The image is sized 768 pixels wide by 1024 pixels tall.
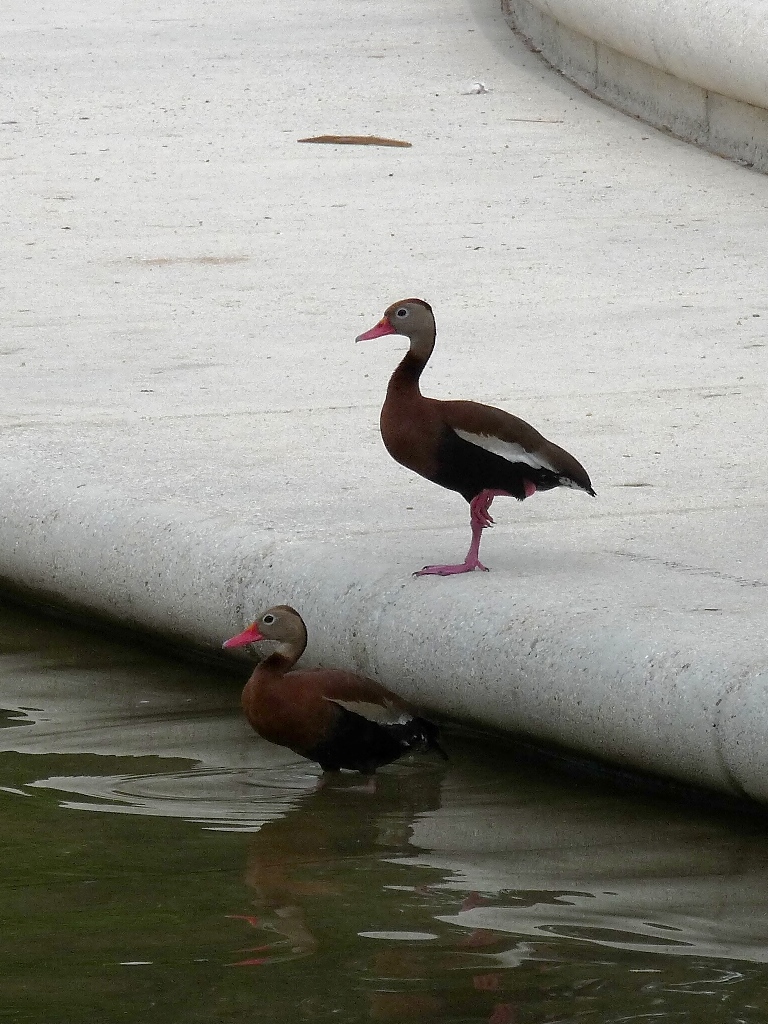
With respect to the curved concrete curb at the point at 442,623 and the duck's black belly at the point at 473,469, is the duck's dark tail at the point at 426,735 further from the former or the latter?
the duck's black belly at the point at 473,469

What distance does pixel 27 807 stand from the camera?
4672 mm

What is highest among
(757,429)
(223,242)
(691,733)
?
(223,242)

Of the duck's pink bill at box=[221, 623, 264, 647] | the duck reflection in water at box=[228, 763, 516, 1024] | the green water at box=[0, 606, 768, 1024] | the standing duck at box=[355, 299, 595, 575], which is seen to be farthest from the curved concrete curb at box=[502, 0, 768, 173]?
the duck reflection in water at box=[228, 763, 516, 1024]

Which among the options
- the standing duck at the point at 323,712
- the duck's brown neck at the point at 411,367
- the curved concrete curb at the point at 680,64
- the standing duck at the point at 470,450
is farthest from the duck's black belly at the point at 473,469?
the curved concrete curb at the point at 680,64

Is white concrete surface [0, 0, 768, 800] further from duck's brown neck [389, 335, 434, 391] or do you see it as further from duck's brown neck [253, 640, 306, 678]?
duck's brown neck [389, 335, 434, 391]

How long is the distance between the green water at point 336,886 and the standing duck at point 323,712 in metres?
0.11

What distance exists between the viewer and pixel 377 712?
15.7 ft

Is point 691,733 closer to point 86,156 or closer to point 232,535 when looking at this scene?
point 232,535

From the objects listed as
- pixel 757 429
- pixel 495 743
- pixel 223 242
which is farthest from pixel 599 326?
pixel 495 743

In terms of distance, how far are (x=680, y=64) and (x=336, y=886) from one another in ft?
29.4

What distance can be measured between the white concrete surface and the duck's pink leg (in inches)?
2.9

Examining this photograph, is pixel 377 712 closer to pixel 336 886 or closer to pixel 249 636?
pixel 249 636

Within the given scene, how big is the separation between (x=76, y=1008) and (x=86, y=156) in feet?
30.5

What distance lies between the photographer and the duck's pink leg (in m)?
5.23
